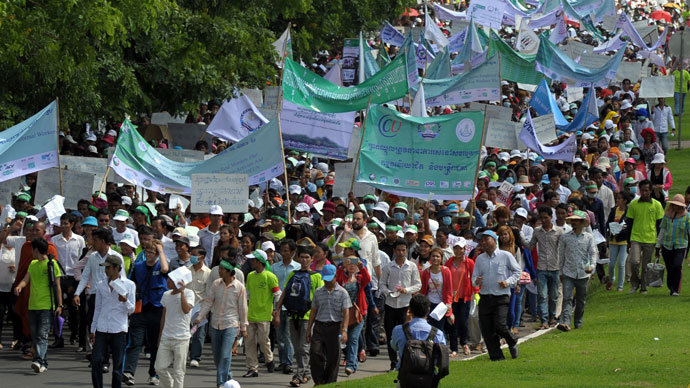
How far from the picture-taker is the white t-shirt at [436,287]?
52.0 ft

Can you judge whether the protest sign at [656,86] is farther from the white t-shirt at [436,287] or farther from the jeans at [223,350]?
the jeans at [223,350]

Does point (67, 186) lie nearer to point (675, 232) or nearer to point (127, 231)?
point (127, 231)

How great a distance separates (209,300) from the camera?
14.6m

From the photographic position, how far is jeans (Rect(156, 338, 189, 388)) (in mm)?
13406

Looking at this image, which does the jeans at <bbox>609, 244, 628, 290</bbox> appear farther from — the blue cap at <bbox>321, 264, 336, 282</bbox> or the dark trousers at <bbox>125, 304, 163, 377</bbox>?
the dark trousers at <bbox>125, 304, 163, 377</bbox>

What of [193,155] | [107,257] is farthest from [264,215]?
[107,257]

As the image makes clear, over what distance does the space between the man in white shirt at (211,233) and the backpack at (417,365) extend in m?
6.47

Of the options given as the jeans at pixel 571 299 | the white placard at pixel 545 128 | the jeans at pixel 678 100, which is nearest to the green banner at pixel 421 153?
the jeans at pixel 571 299

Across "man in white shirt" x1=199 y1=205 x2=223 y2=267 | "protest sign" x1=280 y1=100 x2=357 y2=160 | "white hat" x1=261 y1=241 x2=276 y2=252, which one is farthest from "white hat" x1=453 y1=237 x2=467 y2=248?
"protest sign" x1=280 y1=100 x2=357 y2=160

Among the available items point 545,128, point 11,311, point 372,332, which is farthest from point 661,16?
point 11,311

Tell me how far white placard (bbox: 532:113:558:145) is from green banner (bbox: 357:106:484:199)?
5141mm

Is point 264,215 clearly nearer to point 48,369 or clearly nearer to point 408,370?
point 48,369

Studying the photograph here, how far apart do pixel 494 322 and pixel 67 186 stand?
698cm

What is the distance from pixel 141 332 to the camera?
1476 cm
